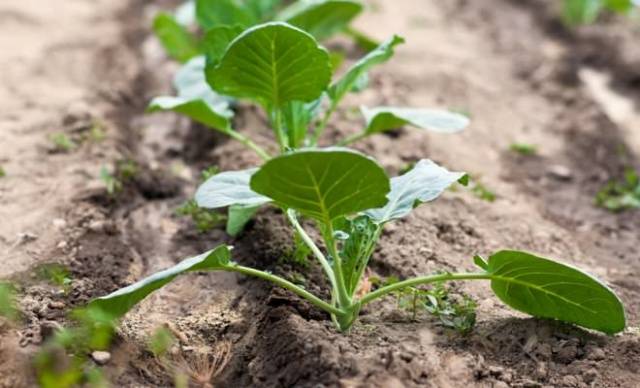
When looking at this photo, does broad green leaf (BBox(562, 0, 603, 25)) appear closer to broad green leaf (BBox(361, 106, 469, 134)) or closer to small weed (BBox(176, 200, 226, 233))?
broad green leaf (BBox(361, 106, 469, 134))

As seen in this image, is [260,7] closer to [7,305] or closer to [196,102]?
[196,102]

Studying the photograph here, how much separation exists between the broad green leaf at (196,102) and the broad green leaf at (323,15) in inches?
17.6

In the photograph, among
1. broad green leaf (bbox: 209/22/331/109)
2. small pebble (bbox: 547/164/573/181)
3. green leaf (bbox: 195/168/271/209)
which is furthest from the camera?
small pebble (bbox: 547/164/573/181)

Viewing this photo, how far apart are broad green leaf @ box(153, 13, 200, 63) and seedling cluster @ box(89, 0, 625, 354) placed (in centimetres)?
125

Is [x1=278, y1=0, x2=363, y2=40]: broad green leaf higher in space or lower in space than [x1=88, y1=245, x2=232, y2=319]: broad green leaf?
higher

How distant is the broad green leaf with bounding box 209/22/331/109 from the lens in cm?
247

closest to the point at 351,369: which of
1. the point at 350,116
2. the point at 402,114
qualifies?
the point at 402,114

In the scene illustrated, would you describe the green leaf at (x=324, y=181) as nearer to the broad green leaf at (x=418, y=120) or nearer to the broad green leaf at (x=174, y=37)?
the broad green leaf at (x=418, y=120)

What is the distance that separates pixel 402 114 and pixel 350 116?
94cm

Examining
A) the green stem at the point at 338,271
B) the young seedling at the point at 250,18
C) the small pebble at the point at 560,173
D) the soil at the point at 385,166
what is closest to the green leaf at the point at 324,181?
the green stem at the point at 338,271

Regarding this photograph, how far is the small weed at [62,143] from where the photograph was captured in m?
3.55

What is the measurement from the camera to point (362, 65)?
118 inches

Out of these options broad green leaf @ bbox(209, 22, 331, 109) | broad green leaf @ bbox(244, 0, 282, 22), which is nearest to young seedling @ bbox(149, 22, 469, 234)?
broad green leaf @ bbox(209, 22, 331, 109)

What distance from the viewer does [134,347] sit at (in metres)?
2.33
